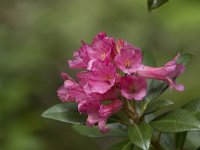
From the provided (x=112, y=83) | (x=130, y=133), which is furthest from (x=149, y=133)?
(x=112, y=83)

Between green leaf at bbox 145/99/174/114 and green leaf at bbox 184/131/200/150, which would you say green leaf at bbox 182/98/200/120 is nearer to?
green leaf at bbox 145/99/174/114

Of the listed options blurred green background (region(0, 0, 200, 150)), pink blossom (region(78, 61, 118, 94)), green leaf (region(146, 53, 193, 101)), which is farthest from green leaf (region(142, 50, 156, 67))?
blurred green background (region(0, 0, 200, 150))

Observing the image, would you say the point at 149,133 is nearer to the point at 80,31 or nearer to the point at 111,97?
the point at 111,97

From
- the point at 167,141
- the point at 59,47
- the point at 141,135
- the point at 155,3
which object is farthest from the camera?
the point at 59,47

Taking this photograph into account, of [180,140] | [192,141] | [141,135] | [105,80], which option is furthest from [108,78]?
[192,141]

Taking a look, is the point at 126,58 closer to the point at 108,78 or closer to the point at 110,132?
the point at 108,78
